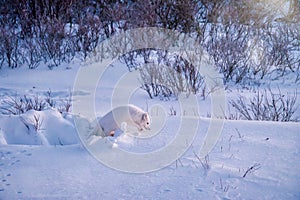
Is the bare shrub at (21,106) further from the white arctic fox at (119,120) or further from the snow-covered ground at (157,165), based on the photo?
the white arctic fox at (119,120)

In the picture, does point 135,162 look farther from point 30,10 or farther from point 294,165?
point 30,10

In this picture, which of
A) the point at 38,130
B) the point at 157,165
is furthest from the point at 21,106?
the point at 157,165

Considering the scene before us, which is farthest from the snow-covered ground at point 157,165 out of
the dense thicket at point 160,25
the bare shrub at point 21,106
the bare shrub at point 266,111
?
the dense thicket at point 160,25

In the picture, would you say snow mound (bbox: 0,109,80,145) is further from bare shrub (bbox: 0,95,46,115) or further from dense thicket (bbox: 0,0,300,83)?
dense thicket (bbox: 0,0,300,83)

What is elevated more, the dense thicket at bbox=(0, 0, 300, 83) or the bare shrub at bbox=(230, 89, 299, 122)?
the dense thicket at bbox=(0, 0, 300, 83)

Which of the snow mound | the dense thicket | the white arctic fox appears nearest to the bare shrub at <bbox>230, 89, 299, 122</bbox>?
the white arctic fox

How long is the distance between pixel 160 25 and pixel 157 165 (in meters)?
8.98

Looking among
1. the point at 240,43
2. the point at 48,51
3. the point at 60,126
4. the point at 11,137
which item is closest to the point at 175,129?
the point at 60,126

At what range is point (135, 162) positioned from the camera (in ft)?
6.86

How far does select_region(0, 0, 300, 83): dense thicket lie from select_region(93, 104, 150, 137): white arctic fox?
5265mm

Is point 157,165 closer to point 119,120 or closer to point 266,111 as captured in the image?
point 119,120

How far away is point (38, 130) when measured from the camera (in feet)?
9.77

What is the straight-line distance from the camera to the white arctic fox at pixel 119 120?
2777 mm

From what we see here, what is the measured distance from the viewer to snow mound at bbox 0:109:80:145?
9.50 feet
